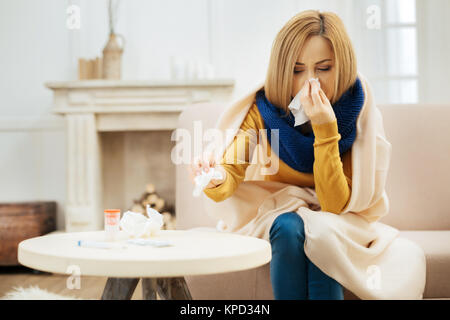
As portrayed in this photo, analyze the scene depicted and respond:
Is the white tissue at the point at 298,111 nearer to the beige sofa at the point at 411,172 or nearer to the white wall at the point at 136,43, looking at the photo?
the beige sofa at the point at 411,172

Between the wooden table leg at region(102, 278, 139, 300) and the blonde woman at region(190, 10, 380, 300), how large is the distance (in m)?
0.28

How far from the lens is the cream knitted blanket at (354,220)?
3.55 feet

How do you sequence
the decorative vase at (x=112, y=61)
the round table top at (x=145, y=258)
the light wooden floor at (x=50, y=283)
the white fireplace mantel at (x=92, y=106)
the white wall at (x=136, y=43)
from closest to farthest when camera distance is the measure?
the round table top at (x=145, y=258), the light wooden floor at (x=50, y=283), the white fireplace mantel at (x=92, y=106), the decorative vase at (x=112, y=61), the white wall at (x=136, y=43)

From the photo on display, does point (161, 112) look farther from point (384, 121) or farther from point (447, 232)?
point (447, 232)

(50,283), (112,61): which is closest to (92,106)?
(112,61)

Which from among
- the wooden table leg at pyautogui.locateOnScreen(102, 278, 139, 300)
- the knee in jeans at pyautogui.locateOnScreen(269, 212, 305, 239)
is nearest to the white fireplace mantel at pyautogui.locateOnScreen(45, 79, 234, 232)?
the knee in jeans at pyautogui.locateOnScreen(269, 212, 305, 239)

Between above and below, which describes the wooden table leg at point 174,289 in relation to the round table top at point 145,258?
below

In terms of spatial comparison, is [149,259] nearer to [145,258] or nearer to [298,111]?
[145,258]

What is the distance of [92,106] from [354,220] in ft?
6.42

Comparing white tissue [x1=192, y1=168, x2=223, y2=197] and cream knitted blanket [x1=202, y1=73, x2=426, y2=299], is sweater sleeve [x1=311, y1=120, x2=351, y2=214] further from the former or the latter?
white tissue [x1=192, y1=168, x2=223, y2=197]

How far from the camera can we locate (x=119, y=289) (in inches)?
38.7

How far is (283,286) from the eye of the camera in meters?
1.05

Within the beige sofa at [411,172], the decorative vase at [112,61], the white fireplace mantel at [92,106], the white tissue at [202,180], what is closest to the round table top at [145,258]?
the white tissue at [202,180]

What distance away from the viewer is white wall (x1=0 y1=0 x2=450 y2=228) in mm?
3109
